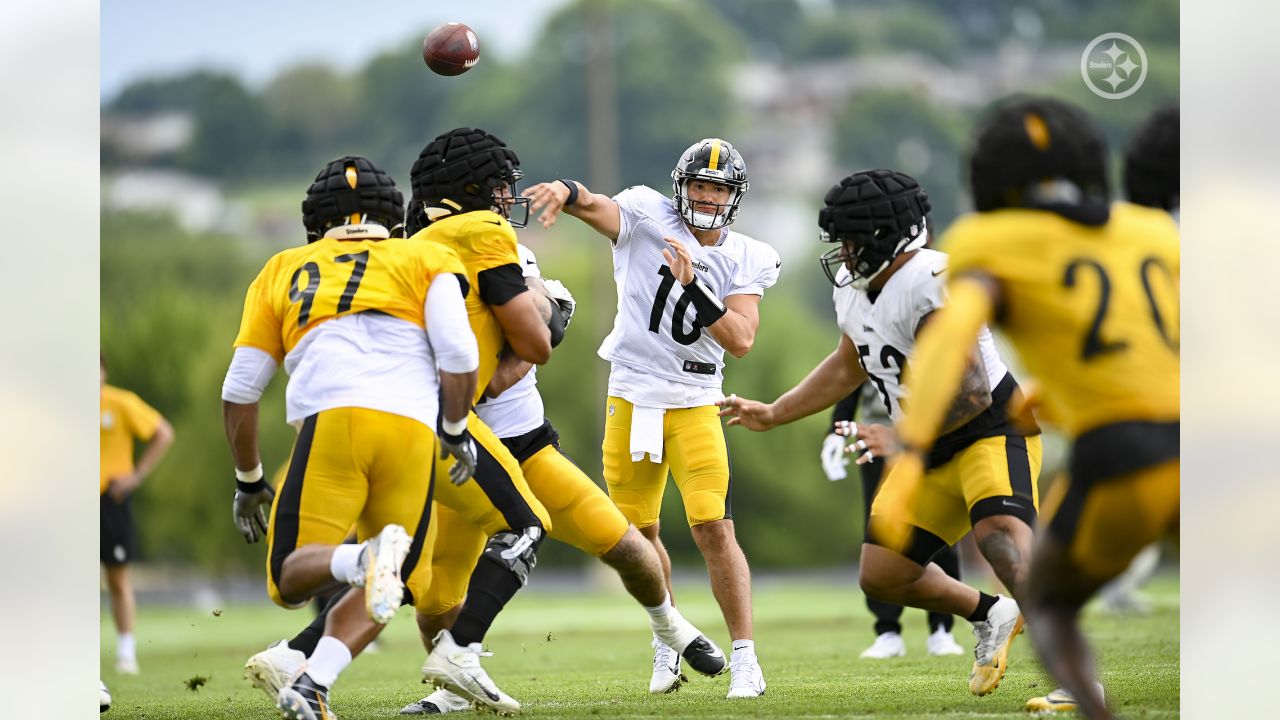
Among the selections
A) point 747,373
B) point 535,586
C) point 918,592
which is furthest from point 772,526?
point 918,592

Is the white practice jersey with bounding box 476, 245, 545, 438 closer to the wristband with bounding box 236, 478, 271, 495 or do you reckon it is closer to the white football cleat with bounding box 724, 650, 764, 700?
the wristband with bounding box 236, 478, 271, 495

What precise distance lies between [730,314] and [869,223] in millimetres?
1004

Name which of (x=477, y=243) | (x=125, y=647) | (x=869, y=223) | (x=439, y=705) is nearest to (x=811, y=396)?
(x=869, y=223)

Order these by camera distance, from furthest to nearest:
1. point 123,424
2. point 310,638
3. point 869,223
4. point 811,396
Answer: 1. point 123,424
2. point 811,396
3. point 869,223
4. point 310,638

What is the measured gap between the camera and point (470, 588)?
539 cm

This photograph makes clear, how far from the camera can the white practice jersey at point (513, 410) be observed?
19.1 ft

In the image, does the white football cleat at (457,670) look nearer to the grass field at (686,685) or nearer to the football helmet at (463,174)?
the grass field at (686,685)

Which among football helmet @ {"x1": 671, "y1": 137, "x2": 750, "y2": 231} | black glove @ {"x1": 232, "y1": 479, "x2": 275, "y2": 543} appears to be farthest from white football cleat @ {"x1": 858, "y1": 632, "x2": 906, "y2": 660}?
black glove @ {"x1": 232, "y1": 479, "x2": 275, "y2": 543}

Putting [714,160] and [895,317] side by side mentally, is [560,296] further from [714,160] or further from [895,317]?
[895,317]

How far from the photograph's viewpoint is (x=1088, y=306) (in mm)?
3898

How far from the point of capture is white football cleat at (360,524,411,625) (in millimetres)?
4527

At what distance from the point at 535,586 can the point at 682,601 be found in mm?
9474

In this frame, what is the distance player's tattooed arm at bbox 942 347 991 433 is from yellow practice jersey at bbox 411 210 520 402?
5.28 ft
